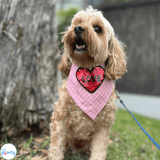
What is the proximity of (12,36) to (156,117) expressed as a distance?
5833 millimetres

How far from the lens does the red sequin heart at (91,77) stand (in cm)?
222

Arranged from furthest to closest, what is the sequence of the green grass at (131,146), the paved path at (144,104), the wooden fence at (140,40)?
the wooden fence at (140,40)
the paved path at (144,104)
the green grass at (131,146)

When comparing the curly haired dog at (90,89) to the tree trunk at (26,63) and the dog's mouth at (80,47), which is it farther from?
the tree trunk at (26,63)

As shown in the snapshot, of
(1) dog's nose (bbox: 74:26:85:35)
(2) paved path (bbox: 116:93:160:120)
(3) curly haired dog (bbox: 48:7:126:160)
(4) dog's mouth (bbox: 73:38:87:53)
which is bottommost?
(2) paved path (bbox: 116:93:160:120)

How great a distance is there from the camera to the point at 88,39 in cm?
188

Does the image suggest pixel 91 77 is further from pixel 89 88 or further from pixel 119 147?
pixel 119 147

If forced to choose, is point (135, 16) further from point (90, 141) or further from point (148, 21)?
point (90, 141)

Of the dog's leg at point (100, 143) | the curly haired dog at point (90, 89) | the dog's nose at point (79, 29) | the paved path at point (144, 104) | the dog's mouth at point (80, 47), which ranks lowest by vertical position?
the paved path at point (144, 104)

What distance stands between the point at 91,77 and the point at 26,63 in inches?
56.4

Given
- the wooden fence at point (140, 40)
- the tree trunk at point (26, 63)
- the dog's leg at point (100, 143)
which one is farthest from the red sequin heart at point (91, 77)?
the wooden fence at point (140, 40)

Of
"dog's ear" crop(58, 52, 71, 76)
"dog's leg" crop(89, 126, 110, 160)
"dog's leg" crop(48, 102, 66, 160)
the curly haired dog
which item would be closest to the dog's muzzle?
the curly haired dog

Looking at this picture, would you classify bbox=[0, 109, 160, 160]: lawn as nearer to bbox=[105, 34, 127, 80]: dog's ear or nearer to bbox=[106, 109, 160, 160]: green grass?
bbox=[106, 109, 160, 160]: green grass

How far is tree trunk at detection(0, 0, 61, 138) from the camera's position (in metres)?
2.93

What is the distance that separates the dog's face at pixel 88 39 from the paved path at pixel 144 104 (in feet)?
17.6
